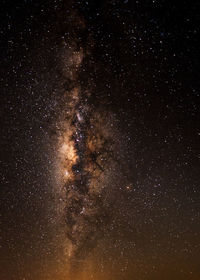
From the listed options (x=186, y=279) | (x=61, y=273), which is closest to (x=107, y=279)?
(x=61, y=273)

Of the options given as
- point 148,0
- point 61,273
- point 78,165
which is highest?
point 148,0

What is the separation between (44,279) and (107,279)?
2.71 m

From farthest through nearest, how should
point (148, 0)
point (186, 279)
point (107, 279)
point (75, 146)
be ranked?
1. point (186, 279)
2. point (107, 279)
3. point (75, 146)
4. point (148, 0)

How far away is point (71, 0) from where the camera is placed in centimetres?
320

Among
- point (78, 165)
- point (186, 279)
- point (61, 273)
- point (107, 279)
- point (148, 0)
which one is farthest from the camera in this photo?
point (186, 279)

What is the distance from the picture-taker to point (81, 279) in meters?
11.9

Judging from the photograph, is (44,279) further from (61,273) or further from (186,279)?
(186,279)

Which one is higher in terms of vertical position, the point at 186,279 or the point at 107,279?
the point at 107,279

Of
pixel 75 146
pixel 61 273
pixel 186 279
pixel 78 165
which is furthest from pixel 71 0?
pixel 186 279

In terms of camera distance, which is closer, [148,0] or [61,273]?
[148,0]

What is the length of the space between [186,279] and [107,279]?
625 centimetres

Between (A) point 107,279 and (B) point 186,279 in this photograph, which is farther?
(B) point 186,279

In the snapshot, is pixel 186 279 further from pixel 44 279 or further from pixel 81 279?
pixel 44 279

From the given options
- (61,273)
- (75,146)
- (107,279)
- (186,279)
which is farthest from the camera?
(186,279)
